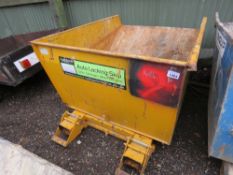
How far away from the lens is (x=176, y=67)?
101 centimetres

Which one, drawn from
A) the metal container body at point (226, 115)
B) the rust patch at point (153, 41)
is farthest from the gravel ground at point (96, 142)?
the rust patch at point (153, 41)

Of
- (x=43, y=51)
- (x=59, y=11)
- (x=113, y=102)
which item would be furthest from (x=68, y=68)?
(x=59, y=11)

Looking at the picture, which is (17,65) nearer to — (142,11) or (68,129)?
(68,129)

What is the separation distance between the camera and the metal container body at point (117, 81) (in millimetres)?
1114

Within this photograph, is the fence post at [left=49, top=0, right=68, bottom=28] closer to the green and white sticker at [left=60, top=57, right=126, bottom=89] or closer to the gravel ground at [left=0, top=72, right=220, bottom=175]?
the gravel ground at [left=0, top=72, right=220, bottom=175]

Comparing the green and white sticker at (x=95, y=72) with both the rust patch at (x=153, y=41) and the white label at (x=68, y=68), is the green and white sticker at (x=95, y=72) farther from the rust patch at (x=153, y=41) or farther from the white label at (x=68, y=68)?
the rust patch at (x=153, y=41)

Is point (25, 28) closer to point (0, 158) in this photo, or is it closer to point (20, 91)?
point (20, 91)

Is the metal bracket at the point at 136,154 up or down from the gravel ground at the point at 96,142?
up

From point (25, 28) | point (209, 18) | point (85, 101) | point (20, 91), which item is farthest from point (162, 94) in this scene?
point (25, 28)

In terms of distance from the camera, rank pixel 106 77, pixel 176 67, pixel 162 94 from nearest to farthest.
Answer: pixel 176 67, pixel 162 94, pixel 106 77

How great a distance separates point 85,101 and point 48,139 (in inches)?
28.7

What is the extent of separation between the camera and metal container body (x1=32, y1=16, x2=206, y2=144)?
1.11 metres

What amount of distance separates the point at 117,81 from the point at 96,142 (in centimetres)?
97

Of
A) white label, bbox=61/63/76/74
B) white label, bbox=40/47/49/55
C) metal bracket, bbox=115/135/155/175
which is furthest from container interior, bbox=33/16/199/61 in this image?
metal bracket, bbox=115/135/155/175
